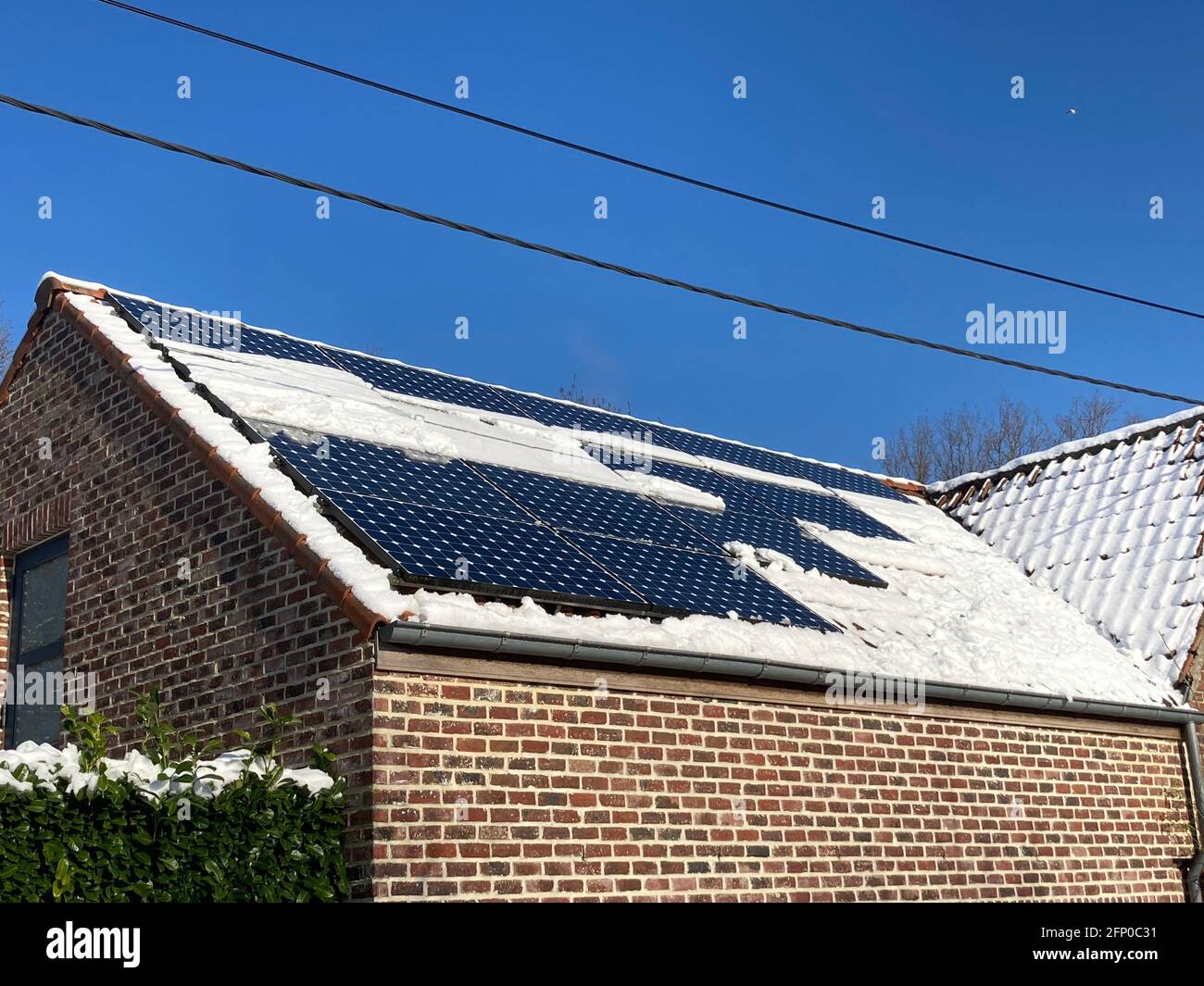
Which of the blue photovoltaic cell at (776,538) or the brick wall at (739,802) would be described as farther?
the blue photovoltaic cell at (776,538)

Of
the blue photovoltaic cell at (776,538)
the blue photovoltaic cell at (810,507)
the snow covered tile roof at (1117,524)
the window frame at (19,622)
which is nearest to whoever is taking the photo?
the window frame at (19,622)

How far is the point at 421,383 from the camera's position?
533 inches

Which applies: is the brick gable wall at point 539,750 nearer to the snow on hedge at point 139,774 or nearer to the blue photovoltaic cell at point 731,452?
the snow on hedge at point 139,774

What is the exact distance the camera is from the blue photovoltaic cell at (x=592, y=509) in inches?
408

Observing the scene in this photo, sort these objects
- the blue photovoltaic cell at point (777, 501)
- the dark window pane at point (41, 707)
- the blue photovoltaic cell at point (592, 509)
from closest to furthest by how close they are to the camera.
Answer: the blue photovoltaic cell at point (592, 509)
the dark window pane at point (41, 707)
the blue photovoltaic cell at point (777, 501)

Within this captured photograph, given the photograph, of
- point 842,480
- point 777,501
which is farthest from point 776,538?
point 842,480

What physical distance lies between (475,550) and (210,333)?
4.84m

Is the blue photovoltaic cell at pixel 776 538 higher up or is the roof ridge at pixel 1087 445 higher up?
the roof ridge at pixel 1087 445

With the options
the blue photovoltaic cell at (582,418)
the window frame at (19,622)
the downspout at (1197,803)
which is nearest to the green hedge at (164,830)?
the window frame at (19,622)

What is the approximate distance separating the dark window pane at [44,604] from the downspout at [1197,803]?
391 inches

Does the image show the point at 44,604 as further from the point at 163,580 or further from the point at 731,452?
the point at 731,452

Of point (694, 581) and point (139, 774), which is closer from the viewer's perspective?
point (139, 774)

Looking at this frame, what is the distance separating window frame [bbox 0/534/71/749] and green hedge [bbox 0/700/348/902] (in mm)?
4308
